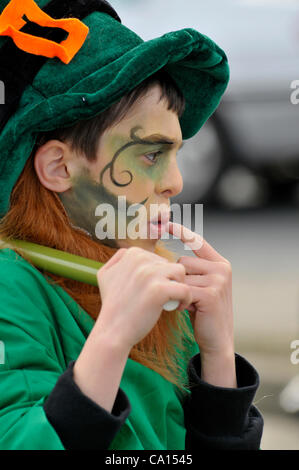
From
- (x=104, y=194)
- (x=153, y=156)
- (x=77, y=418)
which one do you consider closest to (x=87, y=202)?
(x=104, y=194)

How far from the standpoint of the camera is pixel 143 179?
40.3 inches

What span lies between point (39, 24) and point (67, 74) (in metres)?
0.10

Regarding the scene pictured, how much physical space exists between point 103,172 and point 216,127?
Answer: 103 inches

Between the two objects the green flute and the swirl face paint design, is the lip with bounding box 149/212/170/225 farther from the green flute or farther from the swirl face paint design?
the green flute

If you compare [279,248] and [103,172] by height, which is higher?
[103,172]

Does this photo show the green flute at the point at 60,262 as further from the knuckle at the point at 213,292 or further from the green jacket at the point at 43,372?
→ the knuckle at the point at 213,292

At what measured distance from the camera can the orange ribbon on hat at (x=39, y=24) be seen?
973mm

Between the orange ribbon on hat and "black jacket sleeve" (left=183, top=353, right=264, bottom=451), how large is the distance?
1.83ft

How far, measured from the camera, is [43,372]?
84cm

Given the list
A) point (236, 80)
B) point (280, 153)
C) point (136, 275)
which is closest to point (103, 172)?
point (136, 275)

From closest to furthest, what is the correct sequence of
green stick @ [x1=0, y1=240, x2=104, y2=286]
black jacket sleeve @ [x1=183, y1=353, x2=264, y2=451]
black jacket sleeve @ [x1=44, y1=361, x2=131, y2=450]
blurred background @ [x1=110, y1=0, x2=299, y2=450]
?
1. black jacket sleeve @ [x1=44, y1=361, x2=131, y2=450]
2. green stick @ [x1=0, y1=240, x2=104, y2=286]
3. black jacket sleeve @ [x1=183, y1=353, x2=264, y2=451]
4. blurred background @ [x1=110, y1=0, x2=299, y2=450]

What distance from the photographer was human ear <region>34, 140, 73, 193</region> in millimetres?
1027

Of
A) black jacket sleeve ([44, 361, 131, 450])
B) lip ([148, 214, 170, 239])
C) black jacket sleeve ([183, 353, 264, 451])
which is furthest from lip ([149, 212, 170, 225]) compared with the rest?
black jacket sleeve ([44, 361, 131, 450])

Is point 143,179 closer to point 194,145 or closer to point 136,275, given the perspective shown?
point 136,275
